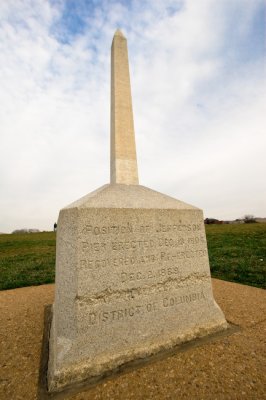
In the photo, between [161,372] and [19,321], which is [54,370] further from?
[19,321]

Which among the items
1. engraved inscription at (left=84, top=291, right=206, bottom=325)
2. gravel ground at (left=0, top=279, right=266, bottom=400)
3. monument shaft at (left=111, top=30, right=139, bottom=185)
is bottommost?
gravel ground at (left=0, top=279, right=266, bottom=400)

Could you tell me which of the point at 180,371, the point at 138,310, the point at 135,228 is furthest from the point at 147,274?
the point at 180,371

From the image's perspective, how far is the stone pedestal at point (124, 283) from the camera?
256 centimetres

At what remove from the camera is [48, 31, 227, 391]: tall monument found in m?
2.55

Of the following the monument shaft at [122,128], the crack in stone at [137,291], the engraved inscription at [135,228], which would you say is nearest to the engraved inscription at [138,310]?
the crack in stone at [137,291]

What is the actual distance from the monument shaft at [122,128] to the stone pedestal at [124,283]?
9.76ft

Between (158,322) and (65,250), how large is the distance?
1.46m

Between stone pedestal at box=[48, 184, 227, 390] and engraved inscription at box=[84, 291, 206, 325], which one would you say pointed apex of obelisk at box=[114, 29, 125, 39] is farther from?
engraved inscription at box=[84, 291, 206, 325]

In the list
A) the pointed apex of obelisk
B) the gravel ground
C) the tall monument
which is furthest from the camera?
the pointed apex of obelisk

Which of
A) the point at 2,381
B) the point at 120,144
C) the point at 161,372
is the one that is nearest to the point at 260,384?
the point at 161,372

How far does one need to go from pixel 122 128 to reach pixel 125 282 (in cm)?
477

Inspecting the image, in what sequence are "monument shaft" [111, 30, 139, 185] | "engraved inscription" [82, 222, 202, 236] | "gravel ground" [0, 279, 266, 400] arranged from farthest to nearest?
"monument shaft" [111, 30, 139, 185], "engraved inscription" [82, 222, 202, 236], "gravel ground" [0, 279, 266, 400]

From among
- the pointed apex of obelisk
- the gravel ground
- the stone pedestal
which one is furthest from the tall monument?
the pointed apex of obelisk

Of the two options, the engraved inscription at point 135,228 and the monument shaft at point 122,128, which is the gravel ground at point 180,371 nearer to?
the engraved inscription at point 135,228
